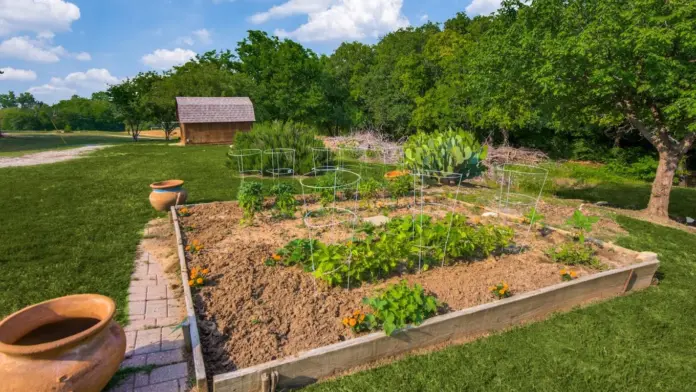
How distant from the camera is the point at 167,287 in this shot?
397 cm

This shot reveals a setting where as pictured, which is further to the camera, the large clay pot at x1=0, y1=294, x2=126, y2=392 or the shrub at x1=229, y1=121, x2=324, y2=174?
the shrub at x1=229, y1=121, x2=324, y2=174

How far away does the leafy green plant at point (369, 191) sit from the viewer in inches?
273

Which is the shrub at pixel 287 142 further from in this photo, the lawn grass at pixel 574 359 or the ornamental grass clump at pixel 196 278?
the lawn grass at pixel 574 359

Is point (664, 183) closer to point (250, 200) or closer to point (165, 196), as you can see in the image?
point (250, 200)

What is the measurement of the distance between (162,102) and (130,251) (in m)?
23.6

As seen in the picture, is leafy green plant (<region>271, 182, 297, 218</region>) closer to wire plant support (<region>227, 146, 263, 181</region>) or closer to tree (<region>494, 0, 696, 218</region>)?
wire plant support (<region>227, 146, 263, 181</region>)

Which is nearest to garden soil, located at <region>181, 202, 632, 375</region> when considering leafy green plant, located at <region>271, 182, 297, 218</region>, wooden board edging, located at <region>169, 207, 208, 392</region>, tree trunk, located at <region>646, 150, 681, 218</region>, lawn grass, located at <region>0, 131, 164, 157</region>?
wooden board edging, located at <region>169, 207, 208, 392</region>

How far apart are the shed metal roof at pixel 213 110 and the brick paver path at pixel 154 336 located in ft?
59.4

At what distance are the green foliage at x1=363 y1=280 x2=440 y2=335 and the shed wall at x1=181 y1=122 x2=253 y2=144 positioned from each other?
1981cm

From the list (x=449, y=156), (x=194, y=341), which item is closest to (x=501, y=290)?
(x=194, y=341)

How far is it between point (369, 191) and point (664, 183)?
592cm

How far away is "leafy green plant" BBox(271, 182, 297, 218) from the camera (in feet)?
19.3

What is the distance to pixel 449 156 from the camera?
838cm

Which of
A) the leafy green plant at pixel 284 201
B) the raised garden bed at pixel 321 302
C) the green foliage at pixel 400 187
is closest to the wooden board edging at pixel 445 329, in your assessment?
the raised garden bed at pixel 321 302
